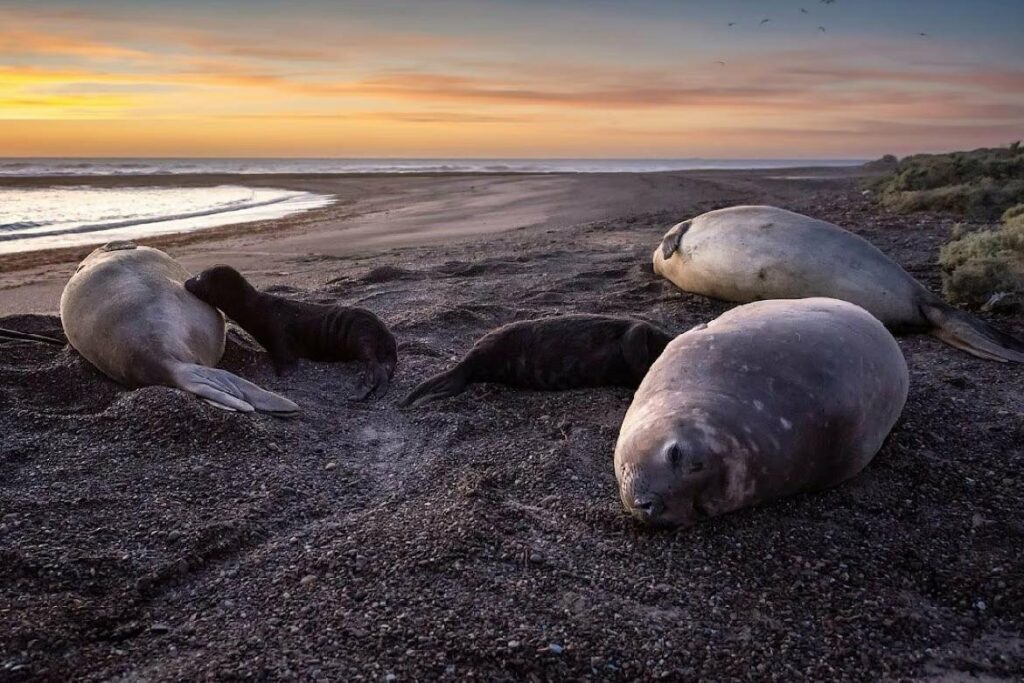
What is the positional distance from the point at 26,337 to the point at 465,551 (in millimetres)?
4647

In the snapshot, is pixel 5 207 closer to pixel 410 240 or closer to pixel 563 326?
pixel 410 240

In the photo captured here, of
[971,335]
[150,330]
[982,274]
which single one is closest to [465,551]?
[150,330]

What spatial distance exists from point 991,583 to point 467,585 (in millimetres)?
1895

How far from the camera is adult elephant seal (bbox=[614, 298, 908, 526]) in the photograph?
344cm

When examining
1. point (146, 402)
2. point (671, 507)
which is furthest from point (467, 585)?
point (146, 402)

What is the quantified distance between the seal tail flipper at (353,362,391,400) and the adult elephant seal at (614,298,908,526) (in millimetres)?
1921

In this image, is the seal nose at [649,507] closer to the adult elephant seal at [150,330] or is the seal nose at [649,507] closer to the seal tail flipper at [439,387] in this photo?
the seal tail flipper at [439,387]

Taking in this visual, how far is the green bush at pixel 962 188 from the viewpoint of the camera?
1316 centimetres

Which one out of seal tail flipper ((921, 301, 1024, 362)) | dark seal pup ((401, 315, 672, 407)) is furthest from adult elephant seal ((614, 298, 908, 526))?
seal tail flipper ((921, 301, 1024, 362))

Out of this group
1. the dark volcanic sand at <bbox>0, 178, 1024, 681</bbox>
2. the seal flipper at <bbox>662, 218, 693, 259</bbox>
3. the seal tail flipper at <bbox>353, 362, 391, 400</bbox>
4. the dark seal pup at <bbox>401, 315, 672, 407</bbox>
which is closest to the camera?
the dark volcanic sand at <bbox>0, 178, 1024, 681</bbox>

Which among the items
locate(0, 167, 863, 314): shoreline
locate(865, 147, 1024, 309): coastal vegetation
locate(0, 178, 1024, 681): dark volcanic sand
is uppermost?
locate(865, 147, 1024, 309): coastal vegetation

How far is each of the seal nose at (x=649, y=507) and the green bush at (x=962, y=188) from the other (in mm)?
11171

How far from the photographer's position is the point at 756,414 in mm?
3570

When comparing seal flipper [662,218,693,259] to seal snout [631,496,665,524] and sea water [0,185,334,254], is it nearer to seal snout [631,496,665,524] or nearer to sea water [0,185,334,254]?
seal snout [631,496,665,524]
